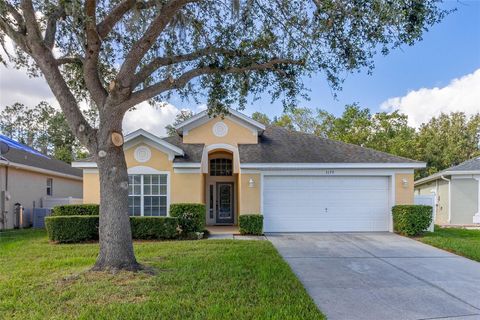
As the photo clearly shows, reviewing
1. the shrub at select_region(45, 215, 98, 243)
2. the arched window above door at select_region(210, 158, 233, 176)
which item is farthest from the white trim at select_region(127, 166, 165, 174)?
the arched window above door at select_region(210, 158, 233, 176)

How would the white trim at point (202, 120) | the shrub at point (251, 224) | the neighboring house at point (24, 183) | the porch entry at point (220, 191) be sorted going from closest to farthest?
the shrub at point (251, 224) → the white trim at point (202, 120) → the neighboring house at point (24, 183) → the porch entry at point (220, 191)

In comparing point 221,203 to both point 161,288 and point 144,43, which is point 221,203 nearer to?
point 144,43

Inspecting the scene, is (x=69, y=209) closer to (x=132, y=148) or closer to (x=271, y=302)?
(x=132, y=148)

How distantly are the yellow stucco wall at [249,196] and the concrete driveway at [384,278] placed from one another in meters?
2.54

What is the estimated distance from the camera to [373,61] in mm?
8492

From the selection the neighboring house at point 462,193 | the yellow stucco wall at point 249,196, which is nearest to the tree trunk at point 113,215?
the yellow stucco wall at point 249,196

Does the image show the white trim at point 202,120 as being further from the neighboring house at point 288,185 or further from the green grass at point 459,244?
the green grass at point 459,244

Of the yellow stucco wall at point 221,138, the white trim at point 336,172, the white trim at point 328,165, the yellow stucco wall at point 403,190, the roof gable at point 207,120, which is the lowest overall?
the yellow stucco wall at point 403,190

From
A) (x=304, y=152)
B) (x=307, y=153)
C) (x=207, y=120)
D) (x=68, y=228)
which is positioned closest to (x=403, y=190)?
(x=307, y=153)

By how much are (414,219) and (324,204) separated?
10.7 feet

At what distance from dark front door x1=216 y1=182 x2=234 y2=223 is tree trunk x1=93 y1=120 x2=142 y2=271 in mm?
10561

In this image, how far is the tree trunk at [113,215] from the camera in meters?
7.22

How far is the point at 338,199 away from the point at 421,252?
14.6 feet

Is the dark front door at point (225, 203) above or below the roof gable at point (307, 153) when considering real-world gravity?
below
